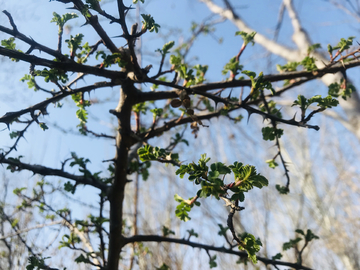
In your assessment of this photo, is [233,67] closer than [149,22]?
No

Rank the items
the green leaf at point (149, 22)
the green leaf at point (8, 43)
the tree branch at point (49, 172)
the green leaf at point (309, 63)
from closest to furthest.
→ the green leaf at point (149, 22), the green leaf at point (8, 43), the tree branch at point (49, 172), the green leaf at point (309, 63)

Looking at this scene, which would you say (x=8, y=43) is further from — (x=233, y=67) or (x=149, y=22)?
(x=233, y=67)

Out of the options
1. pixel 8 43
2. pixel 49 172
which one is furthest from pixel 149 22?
pixel 49 172

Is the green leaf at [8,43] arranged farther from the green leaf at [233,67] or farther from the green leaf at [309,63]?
the green leaf at [309,63]

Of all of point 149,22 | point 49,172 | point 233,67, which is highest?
point 233,67

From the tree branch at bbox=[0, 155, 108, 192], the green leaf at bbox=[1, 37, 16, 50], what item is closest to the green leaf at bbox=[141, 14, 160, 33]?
the green leaf at bbox=[1, 37, 16, 50]

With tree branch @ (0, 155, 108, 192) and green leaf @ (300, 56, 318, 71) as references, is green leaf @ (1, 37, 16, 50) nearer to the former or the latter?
tree branch @ (0, 155, 108, 192)

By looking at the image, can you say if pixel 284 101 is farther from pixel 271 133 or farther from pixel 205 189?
pixel 205 189

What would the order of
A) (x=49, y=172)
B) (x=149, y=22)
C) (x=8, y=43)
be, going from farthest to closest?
(x=49, y=172) < (x=8, y=43) < (x=149, y=22)

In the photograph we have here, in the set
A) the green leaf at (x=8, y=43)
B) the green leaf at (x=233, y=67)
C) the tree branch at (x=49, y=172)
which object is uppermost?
the green leaf at (x=233, y=67)

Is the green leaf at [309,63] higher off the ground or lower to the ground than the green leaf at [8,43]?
higher

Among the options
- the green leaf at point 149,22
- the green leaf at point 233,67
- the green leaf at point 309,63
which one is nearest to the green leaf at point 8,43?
the green leaf at point 149,22

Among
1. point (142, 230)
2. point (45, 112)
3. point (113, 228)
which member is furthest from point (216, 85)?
point (142, 230)

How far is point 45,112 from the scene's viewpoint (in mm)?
1425
